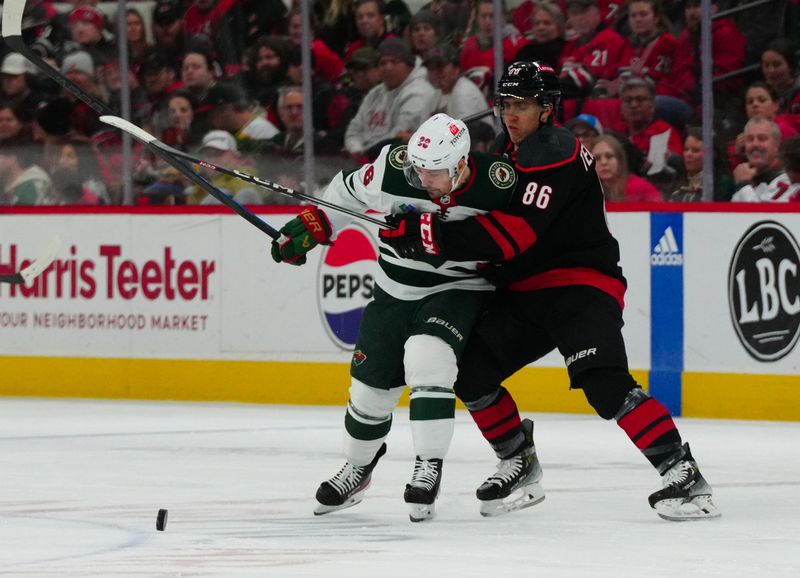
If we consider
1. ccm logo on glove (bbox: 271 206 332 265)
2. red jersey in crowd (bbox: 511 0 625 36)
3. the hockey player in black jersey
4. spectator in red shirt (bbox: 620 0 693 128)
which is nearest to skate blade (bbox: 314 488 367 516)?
the hockey player in black jersey

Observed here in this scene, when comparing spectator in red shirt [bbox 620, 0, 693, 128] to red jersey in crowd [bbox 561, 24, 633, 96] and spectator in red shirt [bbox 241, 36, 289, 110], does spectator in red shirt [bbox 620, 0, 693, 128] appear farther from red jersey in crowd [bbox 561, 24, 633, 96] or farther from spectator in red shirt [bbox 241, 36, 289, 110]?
spectator in red shirt [bbox 241, 36, 289, 110]

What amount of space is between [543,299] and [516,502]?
2.04 feet

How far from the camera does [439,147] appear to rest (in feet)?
14.6

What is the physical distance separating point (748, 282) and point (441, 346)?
125 inches

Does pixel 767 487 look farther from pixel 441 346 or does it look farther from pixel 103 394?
pixel 103 394

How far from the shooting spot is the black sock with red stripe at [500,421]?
482 cm

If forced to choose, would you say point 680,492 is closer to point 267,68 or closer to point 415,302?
point 415,302

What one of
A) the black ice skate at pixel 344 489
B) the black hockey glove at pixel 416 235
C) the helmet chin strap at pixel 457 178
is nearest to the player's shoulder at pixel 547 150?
the helmet chin strap at pixel 457 178

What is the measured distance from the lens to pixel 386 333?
4.66m

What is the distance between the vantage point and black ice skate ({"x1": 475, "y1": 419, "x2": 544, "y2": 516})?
4.77m

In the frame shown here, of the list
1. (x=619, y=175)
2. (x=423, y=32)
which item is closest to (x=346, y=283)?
(x=423, y=32)

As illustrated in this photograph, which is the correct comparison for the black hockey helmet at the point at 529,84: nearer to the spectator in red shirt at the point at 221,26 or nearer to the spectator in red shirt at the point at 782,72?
the spectator in red shirt at the point at 782,72

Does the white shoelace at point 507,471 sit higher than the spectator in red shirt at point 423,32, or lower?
lower

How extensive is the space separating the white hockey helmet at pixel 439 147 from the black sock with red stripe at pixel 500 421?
2.30ft
